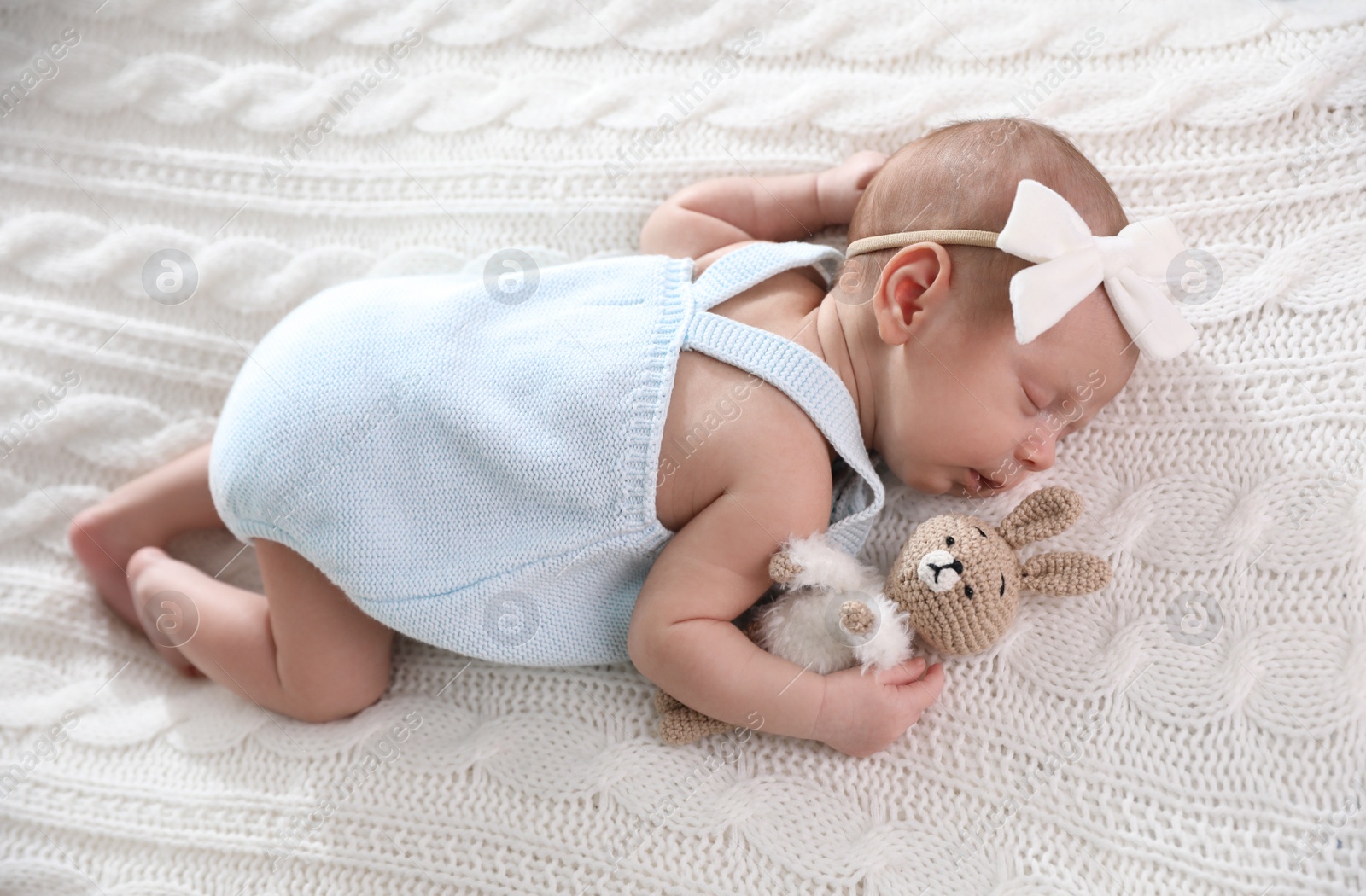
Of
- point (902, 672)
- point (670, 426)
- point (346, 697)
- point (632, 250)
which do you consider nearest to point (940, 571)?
point (902, 672)

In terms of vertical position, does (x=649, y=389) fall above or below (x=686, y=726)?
above

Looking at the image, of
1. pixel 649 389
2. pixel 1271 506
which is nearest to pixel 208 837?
pixel 649 389

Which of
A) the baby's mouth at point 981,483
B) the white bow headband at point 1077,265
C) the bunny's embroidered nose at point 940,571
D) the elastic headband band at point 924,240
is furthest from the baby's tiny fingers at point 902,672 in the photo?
the elastic headband band at point 924,240

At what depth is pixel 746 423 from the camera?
1.31 meters

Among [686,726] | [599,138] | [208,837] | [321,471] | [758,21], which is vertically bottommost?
[208,837]

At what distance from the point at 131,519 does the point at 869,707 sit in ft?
4.09

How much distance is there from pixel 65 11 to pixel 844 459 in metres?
1.71

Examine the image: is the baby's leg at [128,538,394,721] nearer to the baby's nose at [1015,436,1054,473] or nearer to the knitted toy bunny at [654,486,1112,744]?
the knitted toy bunny at [654,486,1112,744]

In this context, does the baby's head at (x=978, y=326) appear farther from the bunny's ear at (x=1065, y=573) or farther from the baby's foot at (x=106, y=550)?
the baby's foot at (x=106, y=550)

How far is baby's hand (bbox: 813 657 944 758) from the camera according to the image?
4.12ft

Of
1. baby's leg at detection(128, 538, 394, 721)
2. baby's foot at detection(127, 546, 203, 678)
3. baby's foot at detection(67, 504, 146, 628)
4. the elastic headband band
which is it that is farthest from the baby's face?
baby's foot at detection(67, 504, 146, 628)

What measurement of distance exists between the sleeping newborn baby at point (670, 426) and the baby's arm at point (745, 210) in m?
0.09

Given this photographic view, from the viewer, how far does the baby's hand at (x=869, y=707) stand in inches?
49.5

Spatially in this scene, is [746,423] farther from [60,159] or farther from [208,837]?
[60,159]
